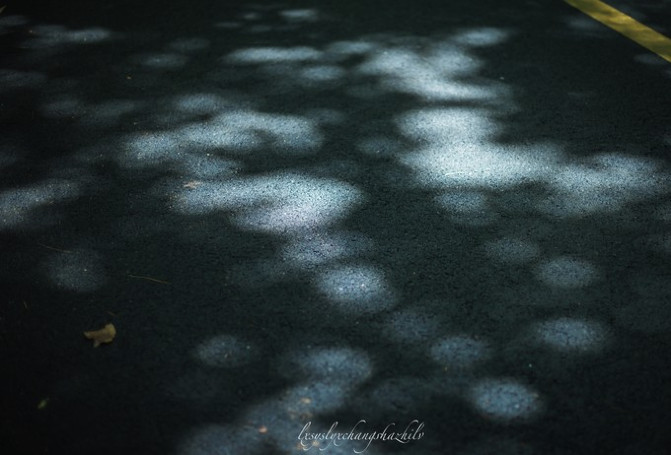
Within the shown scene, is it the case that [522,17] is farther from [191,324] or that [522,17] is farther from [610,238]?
[191,324]

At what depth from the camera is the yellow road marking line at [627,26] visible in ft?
12.2

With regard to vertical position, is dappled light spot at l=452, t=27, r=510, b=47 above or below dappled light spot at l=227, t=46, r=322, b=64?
above

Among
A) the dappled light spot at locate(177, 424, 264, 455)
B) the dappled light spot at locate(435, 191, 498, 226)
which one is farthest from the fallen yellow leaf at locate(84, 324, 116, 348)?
the dappled light spot at locate(435, 191, 498, 226)

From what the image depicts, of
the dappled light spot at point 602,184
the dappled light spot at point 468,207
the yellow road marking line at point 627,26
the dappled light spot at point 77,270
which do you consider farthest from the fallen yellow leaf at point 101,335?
the yellow road marking line at point 627,26

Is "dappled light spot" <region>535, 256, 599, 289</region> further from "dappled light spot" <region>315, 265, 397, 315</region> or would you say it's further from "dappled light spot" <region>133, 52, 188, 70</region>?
"dappled light spot" <region>133, 52, 188, 70</region>

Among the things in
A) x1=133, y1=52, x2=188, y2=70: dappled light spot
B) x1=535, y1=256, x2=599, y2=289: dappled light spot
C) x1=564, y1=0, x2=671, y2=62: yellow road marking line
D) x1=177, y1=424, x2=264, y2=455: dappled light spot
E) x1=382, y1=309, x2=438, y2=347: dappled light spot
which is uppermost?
x1=564, y1=0, x2=671, y2=62: yellow road marking line


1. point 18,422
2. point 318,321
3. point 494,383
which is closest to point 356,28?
point 318,321

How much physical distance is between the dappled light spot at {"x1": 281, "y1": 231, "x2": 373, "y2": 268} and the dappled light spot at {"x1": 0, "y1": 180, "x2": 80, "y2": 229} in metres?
0.93

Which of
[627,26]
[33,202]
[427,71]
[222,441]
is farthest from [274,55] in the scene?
[222,441]

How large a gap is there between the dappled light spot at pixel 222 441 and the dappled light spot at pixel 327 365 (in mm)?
220

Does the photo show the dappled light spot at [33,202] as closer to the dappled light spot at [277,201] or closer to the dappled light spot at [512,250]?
the dappled light spot at [277,201]

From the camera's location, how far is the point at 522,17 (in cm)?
409

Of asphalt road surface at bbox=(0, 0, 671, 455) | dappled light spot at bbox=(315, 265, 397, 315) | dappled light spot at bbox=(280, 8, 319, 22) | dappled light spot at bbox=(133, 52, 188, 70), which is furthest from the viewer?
dappled light spot at bbox=(280, 8, 319, 22)

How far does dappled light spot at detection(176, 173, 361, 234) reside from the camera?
8.31 ft
